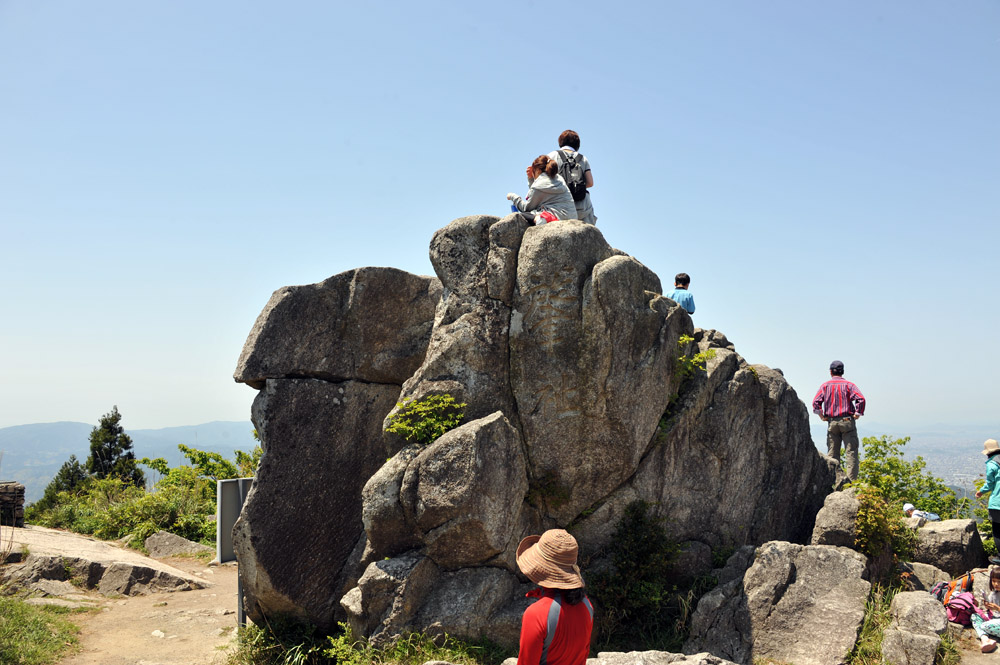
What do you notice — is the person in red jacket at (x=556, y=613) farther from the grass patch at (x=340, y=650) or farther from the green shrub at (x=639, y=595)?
the green shrub at (x=639, y=595)

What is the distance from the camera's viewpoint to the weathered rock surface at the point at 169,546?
22.0 meters

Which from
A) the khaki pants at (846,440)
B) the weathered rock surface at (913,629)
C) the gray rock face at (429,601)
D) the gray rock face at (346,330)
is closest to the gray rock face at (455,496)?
the gray rock face at (429,601)

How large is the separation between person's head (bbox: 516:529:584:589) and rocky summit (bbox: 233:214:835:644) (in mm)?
4833

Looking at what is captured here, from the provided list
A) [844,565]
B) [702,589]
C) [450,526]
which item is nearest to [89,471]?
[450,526]

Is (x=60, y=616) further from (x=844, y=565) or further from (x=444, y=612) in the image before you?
(x=844, y=565)

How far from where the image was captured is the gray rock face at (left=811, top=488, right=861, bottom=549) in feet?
40.9

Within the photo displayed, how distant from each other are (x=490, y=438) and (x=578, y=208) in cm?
571

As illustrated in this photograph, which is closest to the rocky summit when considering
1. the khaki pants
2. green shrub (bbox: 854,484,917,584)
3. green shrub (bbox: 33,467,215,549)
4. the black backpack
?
the black backpack

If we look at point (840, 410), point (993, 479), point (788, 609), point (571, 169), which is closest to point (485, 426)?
point (788, 609)

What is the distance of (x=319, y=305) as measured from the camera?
13312 millimetres


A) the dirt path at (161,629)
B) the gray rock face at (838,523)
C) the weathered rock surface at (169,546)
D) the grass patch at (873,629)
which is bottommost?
the dirt path at (161,629)

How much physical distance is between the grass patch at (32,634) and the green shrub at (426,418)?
7.84 metres

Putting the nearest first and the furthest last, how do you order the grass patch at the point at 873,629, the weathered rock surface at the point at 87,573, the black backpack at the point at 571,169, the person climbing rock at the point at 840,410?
the grass patch at the point at 873,629
the black backpack at the point at 571,169
the person climbing rock at the point at 840,410
the weathered rock surface at the point at 87,573

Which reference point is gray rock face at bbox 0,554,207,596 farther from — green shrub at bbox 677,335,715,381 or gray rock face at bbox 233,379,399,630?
green shrub at bbox 677,335,715,381
